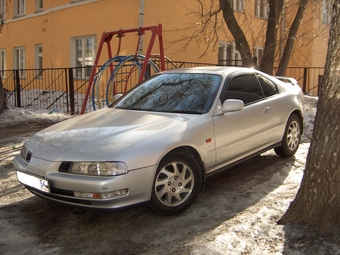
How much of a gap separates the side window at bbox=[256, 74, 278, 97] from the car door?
0.10 m

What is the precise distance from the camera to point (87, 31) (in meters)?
15.3

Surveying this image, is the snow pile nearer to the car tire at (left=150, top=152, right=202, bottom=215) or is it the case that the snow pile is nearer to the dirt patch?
the dirt patch

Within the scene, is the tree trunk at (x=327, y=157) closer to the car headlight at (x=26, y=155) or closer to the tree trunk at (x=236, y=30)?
the car headlight at (x=26, y=155)

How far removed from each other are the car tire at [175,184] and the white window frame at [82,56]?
1221 cm

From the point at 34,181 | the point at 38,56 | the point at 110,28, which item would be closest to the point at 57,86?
the point at 38,56

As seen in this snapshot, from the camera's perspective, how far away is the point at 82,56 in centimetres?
1591

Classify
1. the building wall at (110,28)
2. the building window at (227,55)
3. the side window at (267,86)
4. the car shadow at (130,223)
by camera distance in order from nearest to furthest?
1. the car shadow at (130,223)
2. the side window at (267,86)
3. the building wall at (110,28)
4. the building window at (227,55)

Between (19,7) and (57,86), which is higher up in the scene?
(19,7)

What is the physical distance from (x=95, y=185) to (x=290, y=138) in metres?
3.53

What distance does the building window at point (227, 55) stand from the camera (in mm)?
15445

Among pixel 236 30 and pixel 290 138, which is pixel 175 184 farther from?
pixel 236 30

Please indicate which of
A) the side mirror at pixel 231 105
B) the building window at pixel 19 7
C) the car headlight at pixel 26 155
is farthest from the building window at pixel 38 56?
the side mirror at pixel 231 105

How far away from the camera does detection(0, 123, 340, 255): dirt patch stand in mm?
3176

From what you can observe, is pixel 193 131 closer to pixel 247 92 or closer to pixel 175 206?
pixel 175 206
